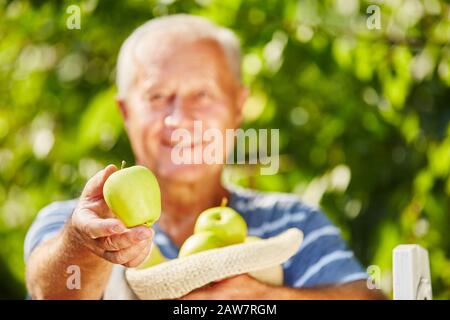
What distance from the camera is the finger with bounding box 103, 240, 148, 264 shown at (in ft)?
3.37

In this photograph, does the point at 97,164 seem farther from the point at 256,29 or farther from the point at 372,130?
the point at 372,130

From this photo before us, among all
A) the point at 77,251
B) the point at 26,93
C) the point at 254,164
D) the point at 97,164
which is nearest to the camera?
the point at 77,251

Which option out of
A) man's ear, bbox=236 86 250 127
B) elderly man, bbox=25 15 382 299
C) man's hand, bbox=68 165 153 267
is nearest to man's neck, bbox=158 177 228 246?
elderly man, bbox=25 15 382 299

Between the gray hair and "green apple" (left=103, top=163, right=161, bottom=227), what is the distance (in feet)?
1.24

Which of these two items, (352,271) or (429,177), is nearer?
(352,271)

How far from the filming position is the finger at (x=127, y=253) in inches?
40.4

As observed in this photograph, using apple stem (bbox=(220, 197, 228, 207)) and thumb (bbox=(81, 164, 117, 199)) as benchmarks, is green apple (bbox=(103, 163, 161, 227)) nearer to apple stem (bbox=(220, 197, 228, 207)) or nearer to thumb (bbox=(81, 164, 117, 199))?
thumb (bbox=(81, 164, 117, 199))

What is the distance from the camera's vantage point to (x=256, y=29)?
1.74m

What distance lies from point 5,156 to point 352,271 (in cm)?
100

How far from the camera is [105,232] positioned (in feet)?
3.29

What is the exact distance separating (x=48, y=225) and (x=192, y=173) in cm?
23

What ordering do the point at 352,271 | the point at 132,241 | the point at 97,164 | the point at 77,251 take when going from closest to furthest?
the point at 132,241 → the point at 77,251 → the point at 352,271 → the point at 97,164

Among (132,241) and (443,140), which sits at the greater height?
(443,140)

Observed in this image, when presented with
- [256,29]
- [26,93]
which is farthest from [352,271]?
[26,93]
